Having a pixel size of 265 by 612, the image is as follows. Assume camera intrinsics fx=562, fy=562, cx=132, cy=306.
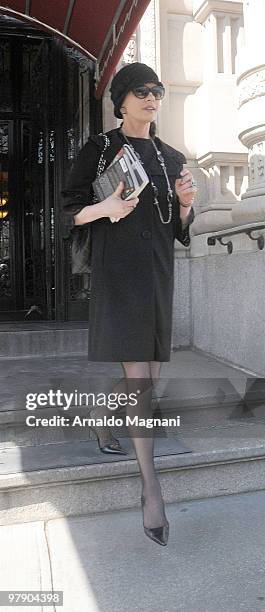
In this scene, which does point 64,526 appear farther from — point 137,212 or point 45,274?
point 45,274

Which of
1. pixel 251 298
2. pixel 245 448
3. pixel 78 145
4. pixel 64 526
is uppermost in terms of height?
pixel 78 145

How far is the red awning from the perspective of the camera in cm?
468

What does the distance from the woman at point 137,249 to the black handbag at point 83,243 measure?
2 cm

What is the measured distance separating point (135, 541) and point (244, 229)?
8.10 feet

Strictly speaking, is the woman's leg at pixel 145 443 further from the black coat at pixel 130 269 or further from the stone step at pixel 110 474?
the stone step at pixel 110 474

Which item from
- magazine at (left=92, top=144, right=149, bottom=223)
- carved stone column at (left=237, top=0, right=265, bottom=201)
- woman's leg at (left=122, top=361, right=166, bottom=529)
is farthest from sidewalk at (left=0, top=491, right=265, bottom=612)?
carved stone column at (left=237, top=0, right=265, bottom=201)

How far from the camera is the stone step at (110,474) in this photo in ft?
→ 9.04

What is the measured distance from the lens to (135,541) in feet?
8.29

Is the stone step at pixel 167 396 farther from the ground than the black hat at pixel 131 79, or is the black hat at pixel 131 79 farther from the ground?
the black hat at pixel 131 79

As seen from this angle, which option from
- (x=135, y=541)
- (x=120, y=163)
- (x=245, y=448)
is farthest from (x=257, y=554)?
(x=120, y=163)

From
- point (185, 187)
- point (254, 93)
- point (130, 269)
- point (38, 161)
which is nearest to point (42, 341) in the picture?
point (38, 161)

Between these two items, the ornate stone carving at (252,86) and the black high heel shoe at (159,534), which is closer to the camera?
the black high heel shoe at (159,534)

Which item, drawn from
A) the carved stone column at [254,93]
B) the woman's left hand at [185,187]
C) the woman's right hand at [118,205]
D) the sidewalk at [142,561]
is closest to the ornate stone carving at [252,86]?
the carved stone column at [254,93]

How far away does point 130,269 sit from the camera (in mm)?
2486
